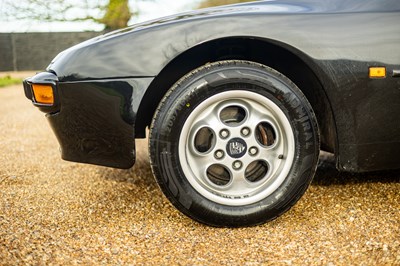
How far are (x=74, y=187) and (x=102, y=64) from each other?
1.09 meters

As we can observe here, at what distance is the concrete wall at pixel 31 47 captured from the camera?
1845 cm

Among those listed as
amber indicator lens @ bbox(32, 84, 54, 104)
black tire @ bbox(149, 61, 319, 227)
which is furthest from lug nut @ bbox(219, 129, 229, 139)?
amber indicator lens @ bbox(32, 84, 54, 104)

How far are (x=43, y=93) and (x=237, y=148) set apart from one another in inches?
39.2

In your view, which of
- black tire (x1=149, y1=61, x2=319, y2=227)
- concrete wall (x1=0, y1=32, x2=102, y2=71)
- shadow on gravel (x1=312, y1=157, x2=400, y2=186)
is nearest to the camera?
black tire (x1=149, y1=61, x2=319, y2=227)

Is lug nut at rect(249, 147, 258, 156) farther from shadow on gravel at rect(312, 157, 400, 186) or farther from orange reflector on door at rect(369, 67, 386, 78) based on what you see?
shadow on gravel at rect(312, 157, 400, 186)

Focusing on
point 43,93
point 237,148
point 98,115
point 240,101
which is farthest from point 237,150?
point 43,93

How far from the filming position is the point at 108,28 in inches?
723

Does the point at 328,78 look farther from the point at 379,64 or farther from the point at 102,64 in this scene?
the point at 102,64

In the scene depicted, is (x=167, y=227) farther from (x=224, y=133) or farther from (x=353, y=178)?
(x=353, y=178)

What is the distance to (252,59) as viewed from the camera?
220cm

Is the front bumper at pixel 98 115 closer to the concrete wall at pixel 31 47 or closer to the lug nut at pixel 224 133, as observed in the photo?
the lug nut at pixel 224 133

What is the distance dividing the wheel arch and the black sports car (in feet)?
0.13

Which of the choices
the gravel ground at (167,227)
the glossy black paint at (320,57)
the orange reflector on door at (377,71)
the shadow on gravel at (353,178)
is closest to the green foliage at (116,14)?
the gravel ground at (167,227)

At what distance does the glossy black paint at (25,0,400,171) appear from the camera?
6.30 ft
